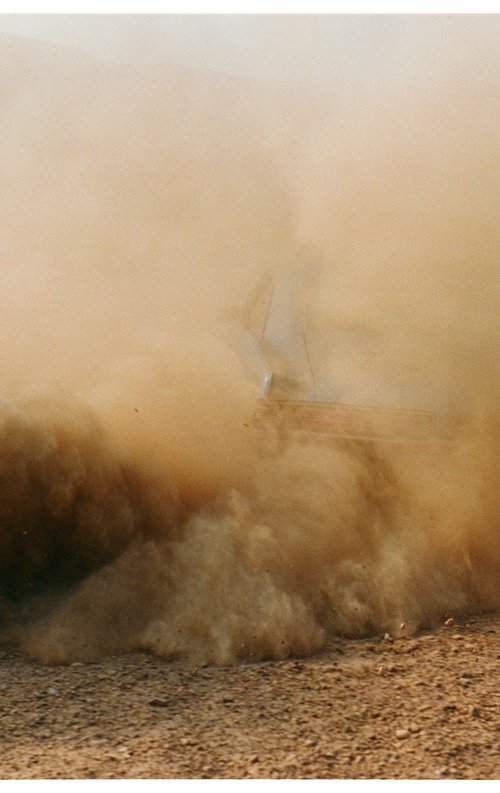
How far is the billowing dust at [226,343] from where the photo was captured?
12.9 ft

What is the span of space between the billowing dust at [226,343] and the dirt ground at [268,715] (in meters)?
0.19

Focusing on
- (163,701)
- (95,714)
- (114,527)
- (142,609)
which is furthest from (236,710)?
(114,527)

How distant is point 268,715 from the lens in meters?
3.12

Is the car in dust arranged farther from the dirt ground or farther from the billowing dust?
the dirt ground

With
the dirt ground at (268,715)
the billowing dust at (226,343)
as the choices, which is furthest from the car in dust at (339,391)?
the dirt ground at (268,715)

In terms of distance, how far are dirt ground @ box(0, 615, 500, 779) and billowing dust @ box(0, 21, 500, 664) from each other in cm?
19

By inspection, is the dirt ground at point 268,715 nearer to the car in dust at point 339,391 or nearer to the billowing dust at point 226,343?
the billowing dust at point 226,343

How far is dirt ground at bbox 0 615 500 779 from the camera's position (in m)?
2.75

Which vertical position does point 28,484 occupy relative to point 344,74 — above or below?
below

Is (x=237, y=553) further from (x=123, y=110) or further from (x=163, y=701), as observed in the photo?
(x=123, y=110)

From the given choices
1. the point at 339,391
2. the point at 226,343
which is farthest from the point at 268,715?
the point at 226,343

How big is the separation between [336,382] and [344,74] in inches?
156

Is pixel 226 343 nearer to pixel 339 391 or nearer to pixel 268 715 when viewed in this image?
pixel 339 391

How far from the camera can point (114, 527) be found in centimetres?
414
